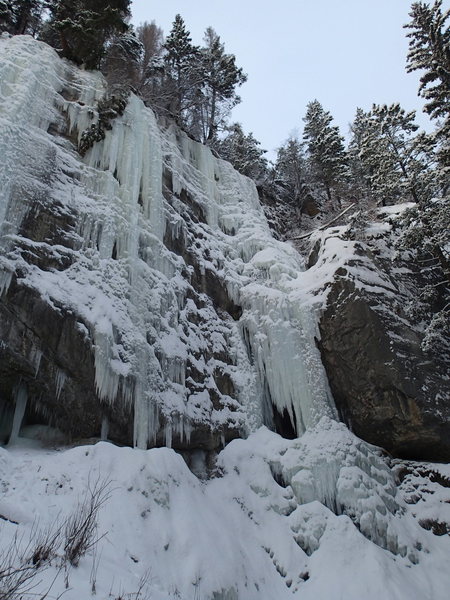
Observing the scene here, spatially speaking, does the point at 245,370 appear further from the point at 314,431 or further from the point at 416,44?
the point at 416,44

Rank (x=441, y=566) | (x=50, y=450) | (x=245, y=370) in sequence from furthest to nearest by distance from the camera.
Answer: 1. (x=245, y=370)
2. (x=441, y=566)
3. (x=50, y=450)

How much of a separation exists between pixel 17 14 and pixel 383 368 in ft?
65.5

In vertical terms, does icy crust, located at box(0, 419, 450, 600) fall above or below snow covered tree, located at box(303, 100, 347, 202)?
below

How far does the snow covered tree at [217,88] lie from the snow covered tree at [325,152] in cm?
491

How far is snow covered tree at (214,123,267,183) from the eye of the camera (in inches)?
902

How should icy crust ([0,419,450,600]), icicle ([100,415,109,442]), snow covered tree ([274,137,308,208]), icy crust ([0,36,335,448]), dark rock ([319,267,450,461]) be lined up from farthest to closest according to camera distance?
snow covered tree ([274,137,308,208]), dark rock ([319,267,450,461]), icy crust ([0,36,335,448]), icicle ([100,415,109,442]), icy crust ([0,419,450,600])

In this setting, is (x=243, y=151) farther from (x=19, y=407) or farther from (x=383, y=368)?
(x=19, y=407)

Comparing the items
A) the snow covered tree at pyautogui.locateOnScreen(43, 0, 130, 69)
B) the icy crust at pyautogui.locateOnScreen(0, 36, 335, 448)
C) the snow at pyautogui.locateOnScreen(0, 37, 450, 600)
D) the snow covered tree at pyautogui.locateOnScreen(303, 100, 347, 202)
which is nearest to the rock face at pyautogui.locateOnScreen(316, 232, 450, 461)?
the snow at pyautogui.locateOnScreen(0, 37, 450, 600)

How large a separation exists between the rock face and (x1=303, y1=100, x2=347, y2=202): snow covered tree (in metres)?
12.5

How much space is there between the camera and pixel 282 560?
8.24 meters

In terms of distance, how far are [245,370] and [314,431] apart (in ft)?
7.84

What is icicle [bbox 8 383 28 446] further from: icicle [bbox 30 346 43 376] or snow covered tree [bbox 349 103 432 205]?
snow covered tree [bbox 349 103 432 205]

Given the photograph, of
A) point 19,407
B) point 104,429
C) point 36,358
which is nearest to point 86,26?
point 36,358

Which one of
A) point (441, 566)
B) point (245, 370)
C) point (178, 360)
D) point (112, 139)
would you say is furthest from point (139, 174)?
point (441, 566)
